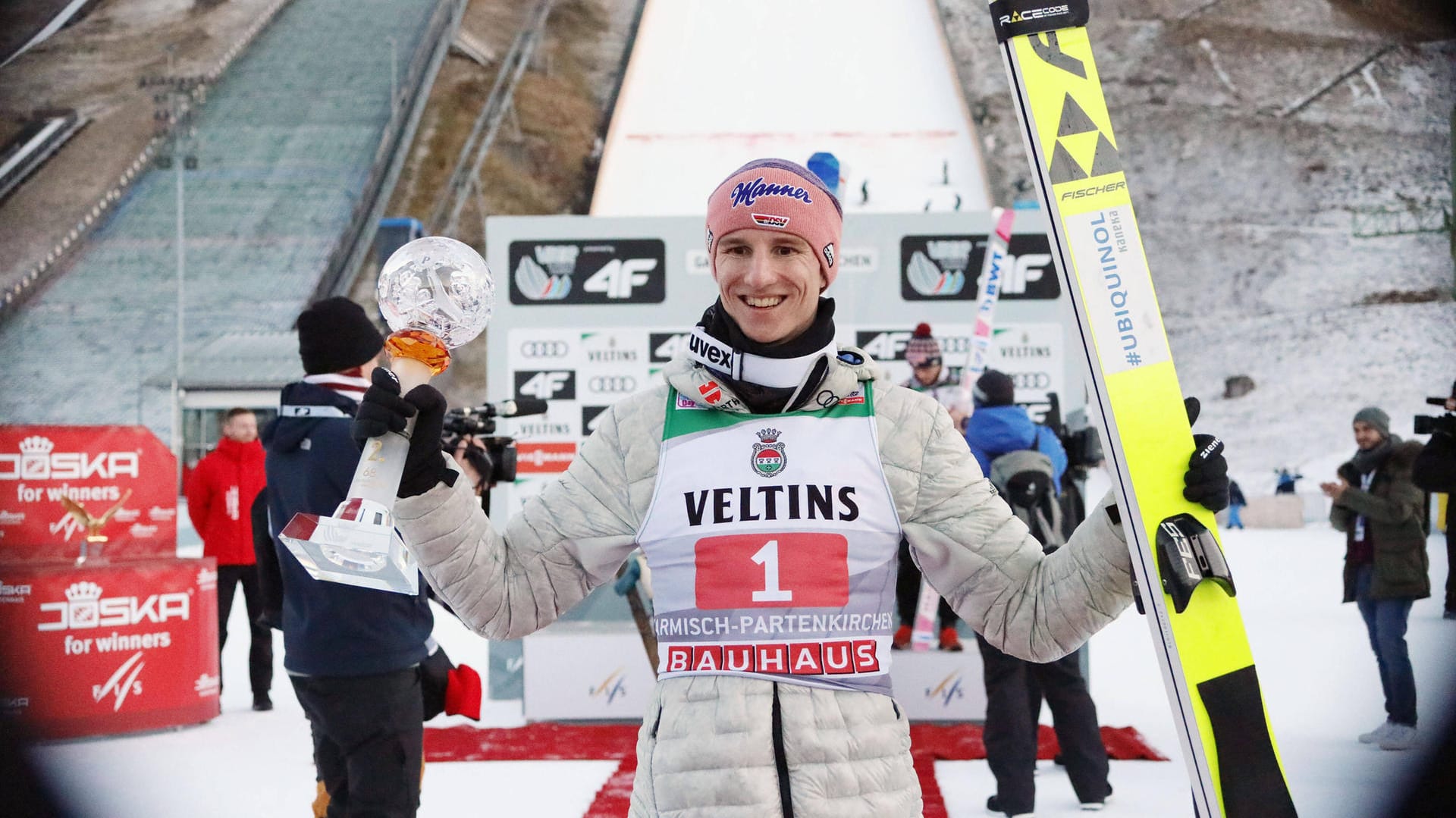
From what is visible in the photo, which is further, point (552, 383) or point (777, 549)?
point (552, 383)

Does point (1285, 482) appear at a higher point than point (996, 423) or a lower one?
lower

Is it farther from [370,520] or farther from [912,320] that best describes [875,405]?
[912,320]

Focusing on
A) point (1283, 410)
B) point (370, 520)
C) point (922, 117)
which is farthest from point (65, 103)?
point (370, 520)

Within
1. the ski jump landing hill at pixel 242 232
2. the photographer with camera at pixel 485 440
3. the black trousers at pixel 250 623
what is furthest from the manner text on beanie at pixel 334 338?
the ski jump landing hill at pixel 242 232

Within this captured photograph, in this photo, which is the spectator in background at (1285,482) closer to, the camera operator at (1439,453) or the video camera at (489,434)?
the camera operator at (1439,453)

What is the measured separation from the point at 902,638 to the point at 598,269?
217cm

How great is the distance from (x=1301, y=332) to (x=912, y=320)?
70.1 ft

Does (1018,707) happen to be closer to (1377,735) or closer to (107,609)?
(1377,735)

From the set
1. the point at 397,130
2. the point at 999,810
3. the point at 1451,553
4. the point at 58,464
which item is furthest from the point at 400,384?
the point at 397,130

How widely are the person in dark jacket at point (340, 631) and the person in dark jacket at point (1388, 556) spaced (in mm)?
3767

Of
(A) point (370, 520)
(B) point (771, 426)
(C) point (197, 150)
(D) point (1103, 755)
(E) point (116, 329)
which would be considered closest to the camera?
(A) point (370, 520)

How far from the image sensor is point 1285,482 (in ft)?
66.0

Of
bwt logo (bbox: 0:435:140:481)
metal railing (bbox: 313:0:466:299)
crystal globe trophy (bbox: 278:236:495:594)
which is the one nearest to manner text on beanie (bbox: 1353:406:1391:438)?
crystal globe trophy (bbox: 278:236:495:594)

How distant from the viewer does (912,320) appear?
5570 millimetres
